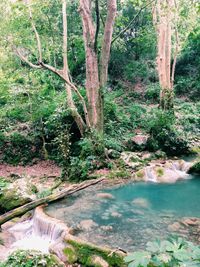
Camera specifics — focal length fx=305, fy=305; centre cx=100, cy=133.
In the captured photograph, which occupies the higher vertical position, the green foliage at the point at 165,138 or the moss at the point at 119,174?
the green foliage at the point at 165,138

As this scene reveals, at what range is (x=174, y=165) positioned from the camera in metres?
10.4

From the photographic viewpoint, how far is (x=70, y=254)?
514 centimetres

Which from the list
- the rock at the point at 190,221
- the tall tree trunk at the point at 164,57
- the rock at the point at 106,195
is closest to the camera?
the rock at the point at 190,221

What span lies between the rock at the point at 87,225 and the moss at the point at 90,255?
846 millimetres

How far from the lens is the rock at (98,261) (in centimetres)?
473

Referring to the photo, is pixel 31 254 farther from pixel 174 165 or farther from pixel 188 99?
pixel 188 99

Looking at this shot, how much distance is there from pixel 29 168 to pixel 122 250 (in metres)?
7.47

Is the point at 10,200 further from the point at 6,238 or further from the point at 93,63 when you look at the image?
the point at 93,63

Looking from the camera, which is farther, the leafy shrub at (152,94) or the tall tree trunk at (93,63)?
the leafy shrub at (152,94)

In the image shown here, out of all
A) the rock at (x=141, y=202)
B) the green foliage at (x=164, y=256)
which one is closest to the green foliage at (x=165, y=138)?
the rock at (x=141, y=202)

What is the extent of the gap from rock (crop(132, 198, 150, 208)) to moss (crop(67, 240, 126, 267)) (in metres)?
2.67

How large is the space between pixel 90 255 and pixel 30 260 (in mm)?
960

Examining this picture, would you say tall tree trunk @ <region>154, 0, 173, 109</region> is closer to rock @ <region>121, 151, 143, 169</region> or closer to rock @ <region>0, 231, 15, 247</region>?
rock @ <region>121, 151, 143, 169</region>

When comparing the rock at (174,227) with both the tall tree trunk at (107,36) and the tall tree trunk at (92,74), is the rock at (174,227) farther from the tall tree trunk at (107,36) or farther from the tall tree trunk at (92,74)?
the tall tree trunk at (107,36)
